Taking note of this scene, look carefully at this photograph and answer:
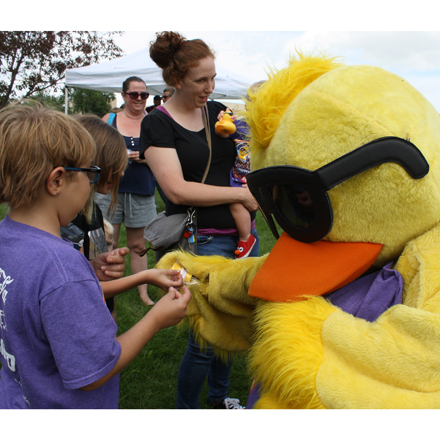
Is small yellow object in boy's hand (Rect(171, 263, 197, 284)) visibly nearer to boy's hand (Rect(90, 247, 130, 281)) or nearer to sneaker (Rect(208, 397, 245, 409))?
boy's hand (Rect(90, 247, 130, 281))

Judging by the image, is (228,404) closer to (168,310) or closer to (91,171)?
(168,310)

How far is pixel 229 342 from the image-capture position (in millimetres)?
1594

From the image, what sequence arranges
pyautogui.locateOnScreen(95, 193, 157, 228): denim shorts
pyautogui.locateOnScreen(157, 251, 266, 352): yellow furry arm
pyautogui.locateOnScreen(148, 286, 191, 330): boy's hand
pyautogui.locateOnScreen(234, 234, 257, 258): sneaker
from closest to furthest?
pyautogui.locateOnScreen(148, 286, 191, 330): boy's hand
pyautogui.locateOnScreen(157, 251, 266, 352): yellow furry arm
pyautogui.locateOnScreen(234, 234, 257, 258): sneaker
pyautogui.locateOnScreen(95, 193, 157, 228): denim shorts

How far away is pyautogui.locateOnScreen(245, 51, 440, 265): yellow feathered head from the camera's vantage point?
0.97 metres

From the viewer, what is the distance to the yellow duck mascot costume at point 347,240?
2.87 feet

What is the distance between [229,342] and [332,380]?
76 centimetres

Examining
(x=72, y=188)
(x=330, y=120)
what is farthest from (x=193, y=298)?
(x=330, y=120)

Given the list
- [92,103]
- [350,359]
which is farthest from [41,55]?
[350,359]

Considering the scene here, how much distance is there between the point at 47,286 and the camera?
1055 millimetres

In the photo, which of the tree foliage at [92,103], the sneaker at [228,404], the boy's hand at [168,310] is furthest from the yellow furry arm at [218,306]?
the tree foliage at [92,103]

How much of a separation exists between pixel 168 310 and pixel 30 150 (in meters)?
0.69

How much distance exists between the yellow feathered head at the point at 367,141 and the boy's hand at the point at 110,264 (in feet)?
3.25

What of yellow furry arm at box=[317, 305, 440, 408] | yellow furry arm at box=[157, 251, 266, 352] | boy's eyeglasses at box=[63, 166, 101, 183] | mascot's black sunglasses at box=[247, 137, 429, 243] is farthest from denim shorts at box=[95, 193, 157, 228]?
yellow furry arm at box=[317, 305, 440, 408]

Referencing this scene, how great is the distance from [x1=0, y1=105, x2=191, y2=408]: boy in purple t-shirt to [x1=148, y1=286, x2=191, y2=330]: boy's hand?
0.26ft
